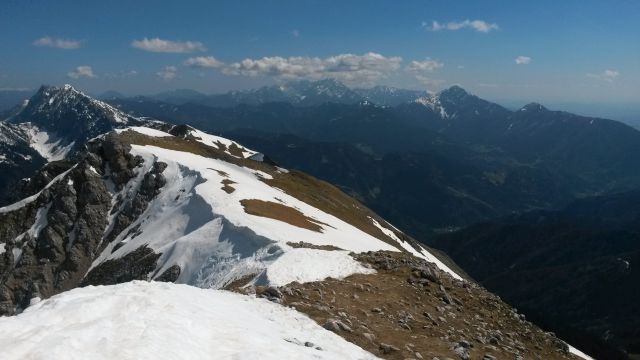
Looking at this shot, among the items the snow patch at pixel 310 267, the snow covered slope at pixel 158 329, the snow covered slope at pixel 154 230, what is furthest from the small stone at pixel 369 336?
the snow covered slope at pixel 154 230

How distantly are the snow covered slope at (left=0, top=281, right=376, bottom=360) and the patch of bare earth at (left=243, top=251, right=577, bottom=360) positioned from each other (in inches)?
69.0

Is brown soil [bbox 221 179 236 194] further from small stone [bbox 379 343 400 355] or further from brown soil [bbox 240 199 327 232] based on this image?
small stone [bbox 379 343 400 355]

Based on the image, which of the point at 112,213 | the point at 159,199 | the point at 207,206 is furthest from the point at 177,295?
the point at 112,213

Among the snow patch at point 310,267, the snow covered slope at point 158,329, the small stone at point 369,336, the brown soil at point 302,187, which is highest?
the snow covered slope at point 158,329

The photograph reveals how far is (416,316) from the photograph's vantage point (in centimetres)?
2686

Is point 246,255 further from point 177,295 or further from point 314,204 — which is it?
point 314,204

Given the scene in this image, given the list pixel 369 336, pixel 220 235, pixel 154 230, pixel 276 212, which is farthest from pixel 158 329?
pixel 154 230

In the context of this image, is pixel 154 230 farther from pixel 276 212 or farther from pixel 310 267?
pixel 310 267

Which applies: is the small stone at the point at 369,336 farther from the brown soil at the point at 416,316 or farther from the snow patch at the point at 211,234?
the snow patch at the point at 211,234

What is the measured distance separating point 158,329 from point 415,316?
14.1 m

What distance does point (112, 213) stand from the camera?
84.9 meters

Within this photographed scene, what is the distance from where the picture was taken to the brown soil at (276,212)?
6284cm

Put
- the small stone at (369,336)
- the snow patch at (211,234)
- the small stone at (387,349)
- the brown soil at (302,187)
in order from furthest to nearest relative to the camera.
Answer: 1. the brown soil at (302,187)
2. the snow patch at (211,234)
3. the small stone at (369,336)
4. the small stone at (387,349)

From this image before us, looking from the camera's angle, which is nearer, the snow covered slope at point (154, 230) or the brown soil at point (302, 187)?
the snow covered slope at point (154, 230)
